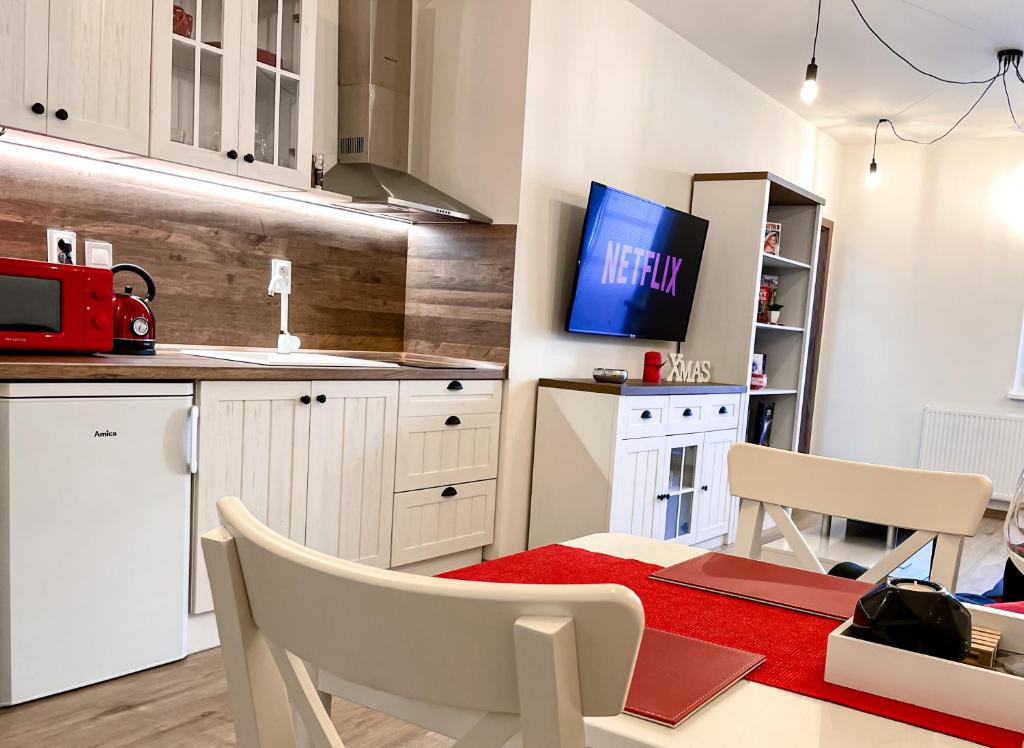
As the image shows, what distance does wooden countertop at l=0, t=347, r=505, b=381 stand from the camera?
2.19 meters

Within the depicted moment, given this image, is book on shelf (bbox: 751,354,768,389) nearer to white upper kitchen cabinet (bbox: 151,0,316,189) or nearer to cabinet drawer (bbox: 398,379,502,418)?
cabinet drawer (bbox: 398,379,502,418)

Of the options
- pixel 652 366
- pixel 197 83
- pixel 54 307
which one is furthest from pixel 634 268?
pixel 54 307

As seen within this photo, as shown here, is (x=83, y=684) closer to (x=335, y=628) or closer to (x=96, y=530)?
(x=96, y=530)

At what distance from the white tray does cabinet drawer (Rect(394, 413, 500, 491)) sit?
97.6 inches

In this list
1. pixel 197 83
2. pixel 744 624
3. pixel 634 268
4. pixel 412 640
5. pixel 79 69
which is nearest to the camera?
pixel 412 640

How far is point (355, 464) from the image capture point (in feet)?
10.0

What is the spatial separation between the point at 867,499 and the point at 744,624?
22.4 inches

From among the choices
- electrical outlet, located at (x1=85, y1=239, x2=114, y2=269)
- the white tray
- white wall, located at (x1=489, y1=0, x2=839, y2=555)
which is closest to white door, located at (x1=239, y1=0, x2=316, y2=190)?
electrical outlet, located at (x1=85, y1=239, x2=114, y2=269)

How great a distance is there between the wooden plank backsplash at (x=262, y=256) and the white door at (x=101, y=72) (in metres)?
0.32

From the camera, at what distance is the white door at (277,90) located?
9.81ft

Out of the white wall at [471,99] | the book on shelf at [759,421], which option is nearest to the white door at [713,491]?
the book on shelf at [759,421]

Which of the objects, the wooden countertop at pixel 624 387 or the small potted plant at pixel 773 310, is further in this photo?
the small potted plant at pixel 773 310

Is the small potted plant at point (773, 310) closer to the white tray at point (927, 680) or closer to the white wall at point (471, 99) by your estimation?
the white wall at point (471, 99)

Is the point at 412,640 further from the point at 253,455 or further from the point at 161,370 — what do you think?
the point at 253,455
